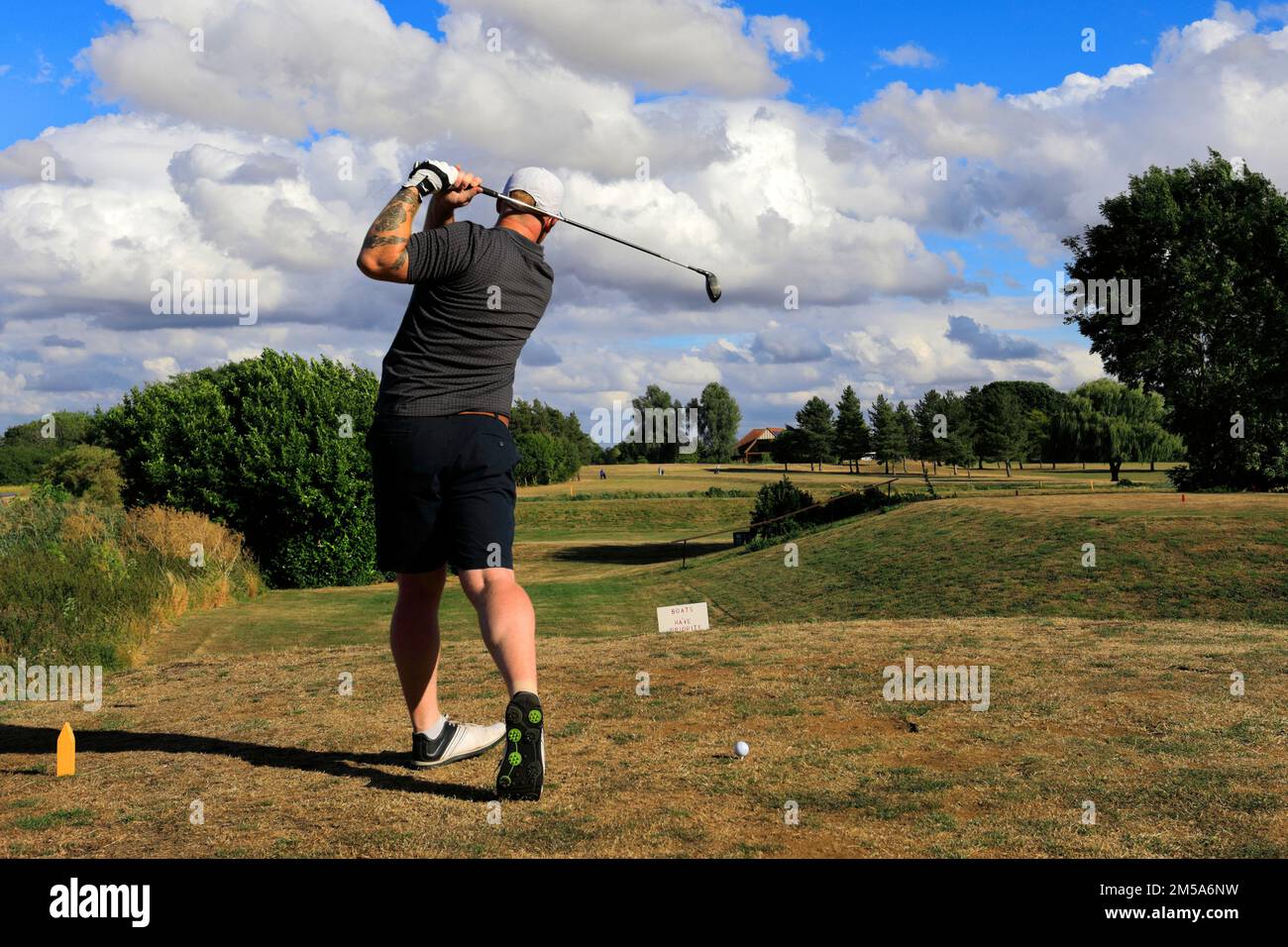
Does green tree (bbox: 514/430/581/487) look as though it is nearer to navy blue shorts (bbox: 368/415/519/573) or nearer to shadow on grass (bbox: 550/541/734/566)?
shadow on grass (bbox: 550/541/734/566)

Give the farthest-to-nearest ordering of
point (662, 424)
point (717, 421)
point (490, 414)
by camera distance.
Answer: point (717, 421) → point (662, 424) → point (490, 414)

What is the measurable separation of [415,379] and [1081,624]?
28.2 ft

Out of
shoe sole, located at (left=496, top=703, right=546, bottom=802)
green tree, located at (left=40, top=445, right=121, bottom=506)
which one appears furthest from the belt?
green tree, located at (left=40, top=445, right=121, bottom=506)

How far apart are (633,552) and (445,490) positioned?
44.9 metres

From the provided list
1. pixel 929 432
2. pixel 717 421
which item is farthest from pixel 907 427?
pixel 717 421

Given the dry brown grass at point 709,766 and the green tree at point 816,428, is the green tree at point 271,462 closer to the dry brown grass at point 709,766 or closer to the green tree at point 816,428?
the dry brown grass at point 709,766

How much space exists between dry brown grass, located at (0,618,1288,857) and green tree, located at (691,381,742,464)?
164m

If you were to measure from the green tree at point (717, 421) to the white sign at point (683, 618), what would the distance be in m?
159

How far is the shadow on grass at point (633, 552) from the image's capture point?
4603cm

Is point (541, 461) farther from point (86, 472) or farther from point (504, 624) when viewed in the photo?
point (504, 624)

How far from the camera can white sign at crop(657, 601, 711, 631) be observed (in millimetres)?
12391

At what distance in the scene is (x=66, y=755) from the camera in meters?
5.26

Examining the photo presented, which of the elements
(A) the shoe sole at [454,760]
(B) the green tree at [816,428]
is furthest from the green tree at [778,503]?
(B) the green tree at [816,428]
